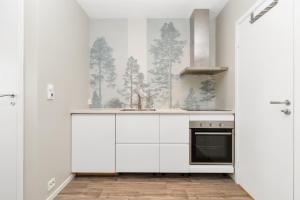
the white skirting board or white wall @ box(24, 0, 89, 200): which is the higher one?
white wall @ box(24, 0, 89, 200)

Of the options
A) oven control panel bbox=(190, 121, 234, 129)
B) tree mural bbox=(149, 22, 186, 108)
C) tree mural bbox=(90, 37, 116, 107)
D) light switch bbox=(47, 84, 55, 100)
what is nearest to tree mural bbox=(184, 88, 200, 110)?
tree mural bbox=(149, 22, 186, 108)

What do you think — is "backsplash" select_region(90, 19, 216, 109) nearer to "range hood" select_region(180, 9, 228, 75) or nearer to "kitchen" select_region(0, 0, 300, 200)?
"kitchen" select_region(0, 0, 300, 200)

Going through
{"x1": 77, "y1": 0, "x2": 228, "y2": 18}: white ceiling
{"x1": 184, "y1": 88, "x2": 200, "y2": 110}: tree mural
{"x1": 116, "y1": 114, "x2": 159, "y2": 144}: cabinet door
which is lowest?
{"x1": 116, "y1": 114, "x2": 159, "y2": 144}: cabinet door

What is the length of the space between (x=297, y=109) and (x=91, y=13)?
122 inches

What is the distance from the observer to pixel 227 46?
328 cm

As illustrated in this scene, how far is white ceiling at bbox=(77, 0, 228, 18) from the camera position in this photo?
10.6 ft

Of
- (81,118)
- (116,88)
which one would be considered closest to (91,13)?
(116,88)

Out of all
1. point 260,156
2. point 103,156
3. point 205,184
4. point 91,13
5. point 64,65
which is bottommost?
point 205,184

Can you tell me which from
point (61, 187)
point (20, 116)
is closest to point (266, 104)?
point (20, 116)

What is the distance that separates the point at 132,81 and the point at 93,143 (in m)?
1.27

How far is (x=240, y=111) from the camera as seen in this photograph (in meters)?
2.87

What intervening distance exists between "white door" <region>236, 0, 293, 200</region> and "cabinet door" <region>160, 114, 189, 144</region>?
64cm

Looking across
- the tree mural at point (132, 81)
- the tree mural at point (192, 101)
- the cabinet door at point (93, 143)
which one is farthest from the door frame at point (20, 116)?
the tree mural at point (192, 101)

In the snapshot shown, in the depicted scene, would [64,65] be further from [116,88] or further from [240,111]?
[240,111]
